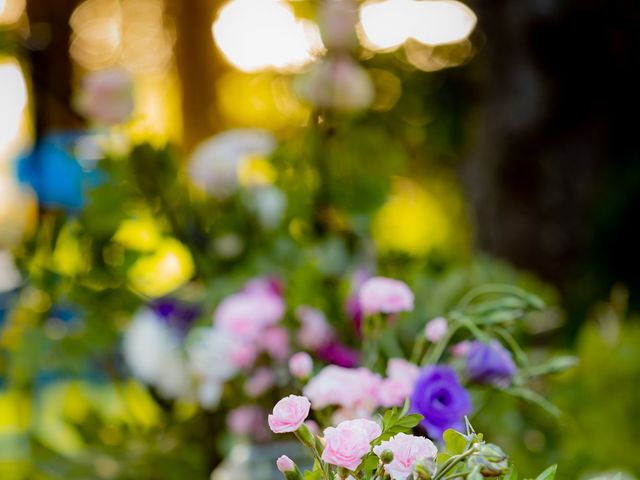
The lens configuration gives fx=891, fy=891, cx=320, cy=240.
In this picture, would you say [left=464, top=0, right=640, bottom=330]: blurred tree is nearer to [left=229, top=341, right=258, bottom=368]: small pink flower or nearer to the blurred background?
the blurred background

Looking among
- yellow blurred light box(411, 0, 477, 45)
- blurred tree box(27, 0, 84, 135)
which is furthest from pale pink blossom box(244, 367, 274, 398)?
yellow blurred light box(411, 0, 477, 45)

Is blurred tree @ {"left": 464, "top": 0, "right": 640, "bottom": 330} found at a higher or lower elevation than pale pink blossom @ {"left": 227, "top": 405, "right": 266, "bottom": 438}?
lower

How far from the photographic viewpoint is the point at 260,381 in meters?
0.84

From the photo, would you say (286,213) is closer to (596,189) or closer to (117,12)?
(596,189)

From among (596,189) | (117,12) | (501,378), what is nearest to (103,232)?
(501,378)

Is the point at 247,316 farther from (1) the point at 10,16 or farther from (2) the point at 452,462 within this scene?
(1) the point at 10,16

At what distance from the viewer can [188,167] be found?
A: 111 cm

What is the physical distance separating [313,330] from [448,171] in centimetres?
215

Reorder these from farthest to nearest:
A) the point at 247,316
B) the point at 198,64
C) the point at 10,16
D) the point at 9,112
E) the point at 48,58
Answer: the point at 198,64
the point at 9,112
the point at 10,16
the point at 48,58
the point at 247,316

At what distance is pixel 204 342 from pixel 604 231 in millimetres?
1421

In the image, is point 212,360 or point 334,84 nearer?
point 212,360

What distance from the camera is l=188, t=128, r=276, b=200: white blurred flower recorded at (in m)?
1.08

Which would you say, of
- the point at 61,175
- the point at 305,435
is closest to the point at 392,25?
the point at 61,175

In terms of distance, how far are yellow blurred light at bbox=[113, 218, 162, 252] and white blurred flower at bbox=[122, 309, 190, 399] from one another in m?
0.12
